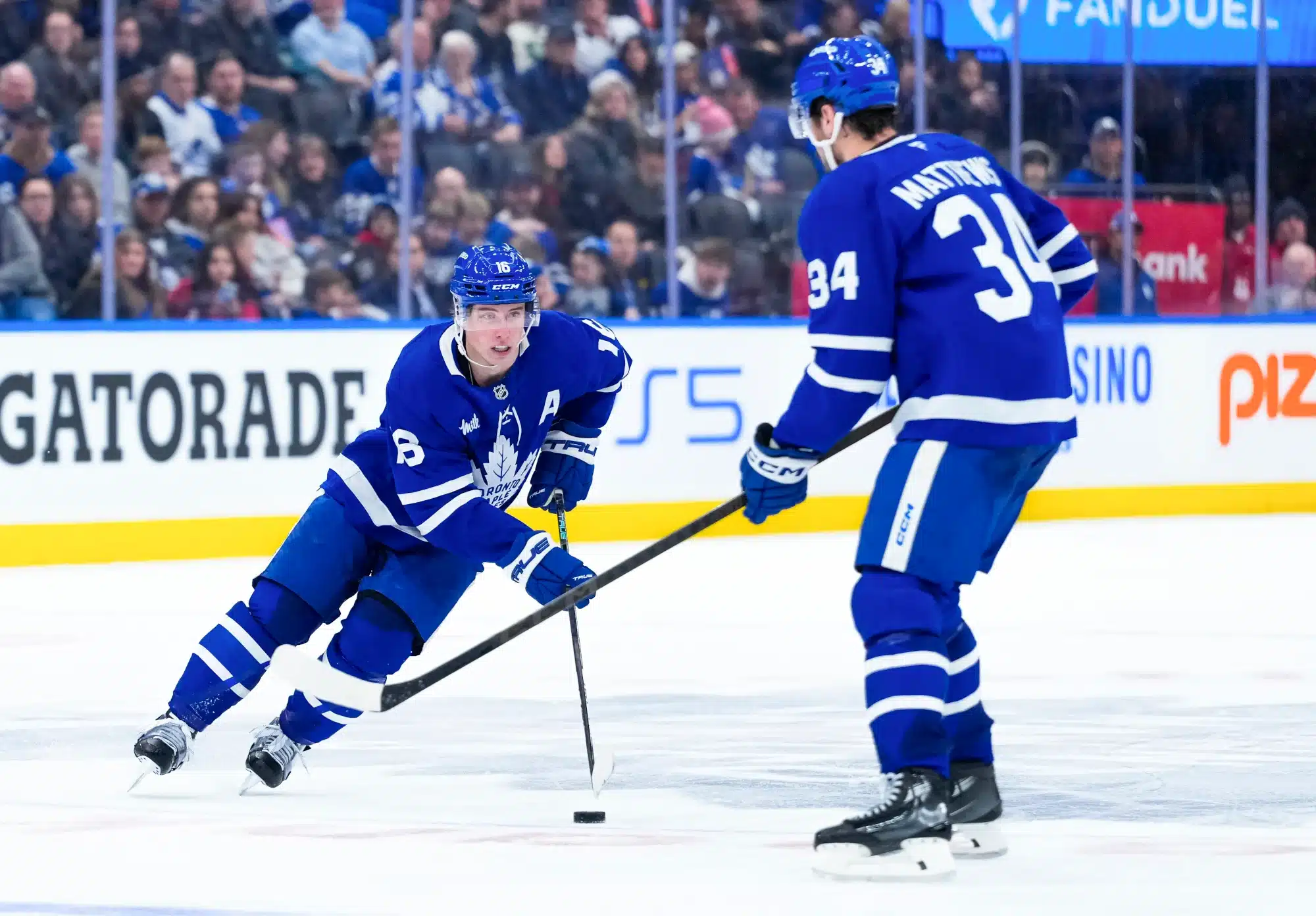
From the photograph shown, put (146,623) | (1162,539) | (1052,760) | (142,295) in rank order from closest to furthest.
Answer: (1052,760), (146,623), (142,295), (1162,539)

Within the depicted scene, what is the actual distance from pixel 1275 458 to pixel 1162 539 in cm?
172

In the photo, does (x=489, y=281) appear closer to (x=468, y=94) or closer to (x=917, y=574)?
(x=917, y=574)

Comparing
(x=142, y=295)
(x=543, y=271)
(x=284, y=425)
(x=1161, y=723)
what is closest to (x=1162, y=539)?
(x=543, y=271)

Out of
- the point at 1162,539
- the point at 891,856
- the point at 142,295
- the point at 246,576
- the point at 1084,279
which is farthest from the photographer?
the point at 1162,539

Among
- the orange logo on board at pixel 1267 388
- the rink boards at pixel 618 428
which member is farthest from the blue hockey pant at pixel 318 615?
the orange logo on board at pixel 1267 388

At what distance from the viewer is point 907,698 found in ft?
11.7

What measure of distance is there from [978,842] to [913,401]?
2.21 ft

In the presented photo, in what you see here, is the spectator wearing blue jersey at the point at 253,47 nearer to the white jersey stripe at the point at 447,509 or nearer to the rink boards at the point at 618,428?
the rink boards at the point at 618,428

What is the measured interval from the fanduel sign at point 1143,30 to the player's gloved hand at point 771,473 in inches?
294

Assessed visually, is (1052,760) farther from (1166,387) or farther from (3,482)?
(1166,387)

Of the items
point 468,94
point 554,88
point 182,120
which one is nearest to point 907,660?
point 182,120

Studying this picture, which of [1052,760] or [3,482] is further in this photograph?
[3,482]

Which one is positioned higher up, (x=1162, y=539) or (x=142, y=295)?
(x=142, y=295)

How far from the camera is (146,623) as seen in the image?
7.00 m
